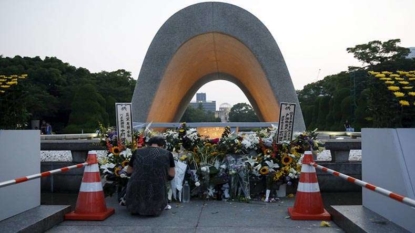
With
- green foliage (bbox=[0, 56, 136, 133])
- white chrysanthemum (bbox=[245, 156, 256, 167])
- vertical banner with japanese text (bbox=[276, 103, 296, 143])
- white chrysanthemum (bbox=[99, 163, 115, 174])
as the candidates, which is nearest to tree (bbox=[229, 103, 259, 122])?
green foliage (bbox=[0, 56, 136, 133])

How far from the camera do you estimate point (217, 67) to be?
60.2ft

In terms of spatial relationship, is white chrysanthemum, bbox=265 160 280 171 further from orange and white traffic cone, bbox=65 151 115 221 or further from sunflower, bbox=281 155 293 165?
orange and white traffic cone, bbox=65 151 115 221

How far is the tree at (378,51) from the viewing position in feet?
117

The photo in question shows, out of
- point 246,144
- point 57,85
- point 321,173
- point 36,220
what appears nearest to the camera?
point 36,220

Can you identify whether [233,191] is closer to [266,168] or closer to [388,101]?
[266,168]

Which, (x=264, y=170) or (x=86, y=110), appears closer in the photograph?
(x=264, y=170)

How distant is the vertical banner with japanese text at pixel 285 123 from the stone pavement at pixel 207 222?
4.01 feet

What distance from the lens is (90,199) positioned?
4816mm

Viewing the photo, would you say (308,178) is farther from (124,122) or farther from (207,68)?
(207,68)

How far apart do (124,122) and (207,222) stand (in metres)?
2.36

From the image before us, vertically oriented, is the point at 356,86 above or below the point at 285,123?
above

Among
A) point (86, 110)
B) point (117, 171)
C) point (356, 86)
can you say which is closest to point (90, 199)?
point (117, 171)

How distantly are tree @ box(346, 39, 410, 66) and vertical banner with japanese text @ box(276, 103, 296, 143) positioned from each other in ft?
108

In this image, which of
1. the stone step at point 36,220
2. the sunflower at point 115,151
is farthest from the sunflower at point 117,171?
the stone step at point 36,220
